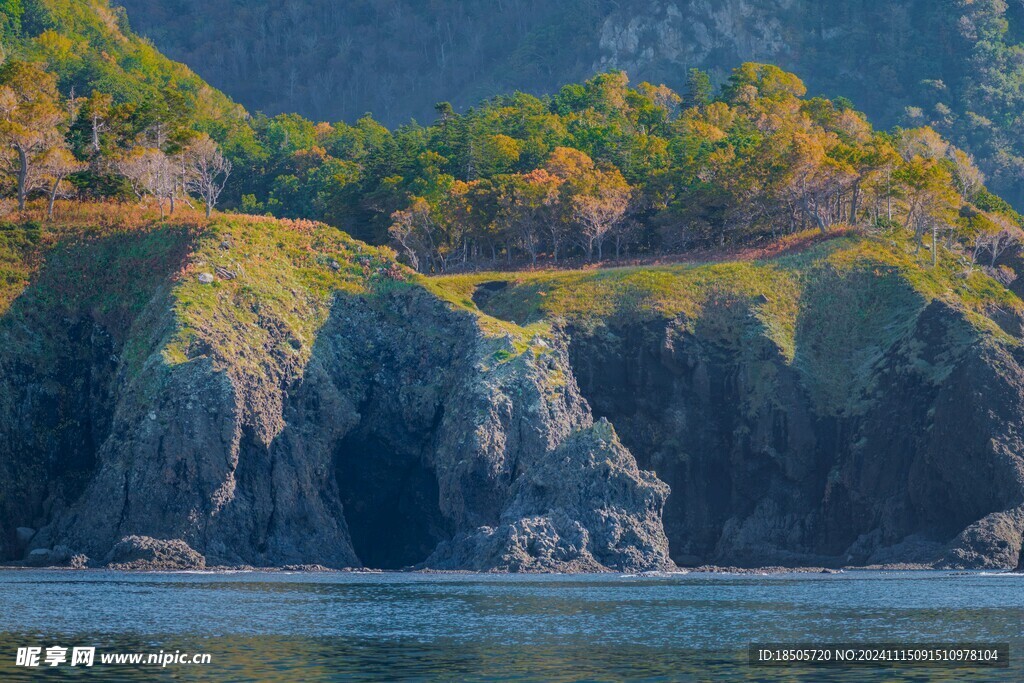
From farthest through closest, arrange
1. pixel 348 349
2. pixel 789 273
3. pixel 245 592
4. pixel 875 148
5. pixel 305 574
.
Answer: pixel 875 148 → pixel 789 273 → pixel 348 349 → pixel 305 574 → pixel 245 592

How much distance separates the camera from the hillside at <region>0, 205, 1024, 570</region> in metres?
104

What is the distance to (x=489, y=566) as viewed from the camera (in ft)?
331

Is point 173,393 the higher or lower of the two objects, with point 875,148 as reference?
lower

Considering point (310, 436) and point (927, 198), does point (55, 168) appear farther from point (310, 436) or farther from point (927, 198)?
point (927, 198)

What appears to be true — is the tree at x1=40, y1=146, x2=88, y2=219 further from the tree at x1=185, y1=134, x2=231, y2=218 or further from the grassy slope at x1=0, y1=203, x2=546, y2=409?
the tree at x1=185, y1=134, x2=231, y2=218

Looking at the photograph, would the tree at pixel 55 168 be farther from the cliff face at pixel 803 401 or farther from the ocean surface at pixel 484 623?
the ocean surface at pixel 484 623

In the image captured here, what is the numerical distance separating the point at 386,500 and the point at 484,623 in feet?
162

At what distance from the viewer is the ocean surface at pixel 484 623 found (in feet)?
168

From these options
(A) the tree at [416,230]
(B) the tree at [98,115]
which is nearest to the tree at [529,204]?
(A) the tree at [416,230]

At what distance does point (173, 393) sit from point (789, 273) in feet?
172

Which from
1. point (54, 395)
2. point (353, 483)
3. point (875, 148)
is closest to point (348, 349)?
point (353, 483)

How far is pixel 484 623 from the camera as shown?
66.5 m

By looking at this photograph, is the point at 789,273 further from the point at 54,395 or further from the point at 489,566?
the point at 54,395

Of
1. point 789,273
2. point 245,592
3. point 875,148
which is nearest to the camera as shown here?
point 245,592
